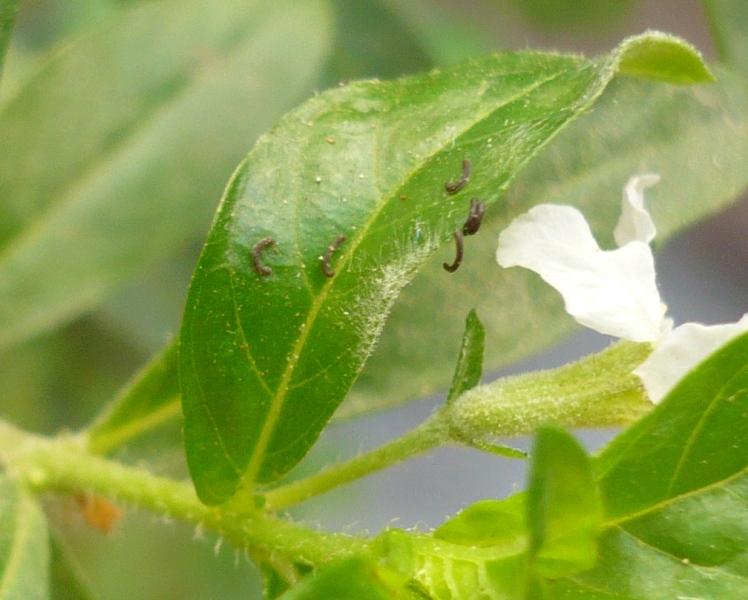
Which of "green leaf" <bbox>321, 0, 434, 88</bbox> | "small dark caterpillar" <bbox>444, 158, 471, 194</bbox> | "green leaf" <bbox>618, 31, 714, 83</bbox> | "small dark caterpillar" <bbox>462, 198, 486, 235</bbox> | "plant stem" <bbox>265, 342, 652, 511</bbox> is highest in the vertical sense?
"green leaf" <bbox>321, 0, 434, 88</bbox>

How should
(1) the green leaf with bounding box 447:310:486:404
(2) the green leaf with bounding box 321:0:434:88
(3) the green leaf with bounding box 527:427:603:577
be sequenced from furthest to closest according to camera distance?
(2) the green leaf with bounding box 321:0:434:88, (1) the green leaf with bounding box 447:310:486:404, (3) the green leaf with bounding box 527:427:603:577

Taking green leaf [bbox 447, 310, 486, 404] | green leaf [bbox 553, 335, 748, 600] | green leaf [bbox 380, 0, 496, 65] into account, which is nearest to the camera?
green leaf [bbox 553, 335, 748, 600]

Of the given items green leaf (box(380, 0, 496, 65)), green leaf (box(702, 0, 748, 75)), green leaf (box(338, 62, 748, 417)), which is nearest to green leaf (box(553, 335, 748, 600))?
green leaf (box(338, 62, 748, 417))

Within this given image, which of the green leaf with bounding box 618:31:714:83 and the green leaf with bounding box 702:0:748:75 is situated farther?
the green leaf with bounding box 702:0:748:75

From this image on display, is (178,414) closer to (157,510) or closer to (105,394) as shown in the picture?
(157,510)

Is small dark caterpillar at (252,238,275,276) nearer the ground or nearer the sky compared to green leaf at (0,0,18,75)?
nearer the ground

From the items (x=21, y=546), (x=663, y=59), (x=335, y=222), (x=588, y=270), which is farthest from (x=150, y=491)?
(x=663, y=59)

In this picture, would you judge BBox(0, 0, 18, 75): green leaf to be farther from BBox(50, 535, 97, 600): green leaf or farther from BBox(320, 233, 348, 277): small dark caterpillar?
BBox(50, 535, 97, 600): green leaf
